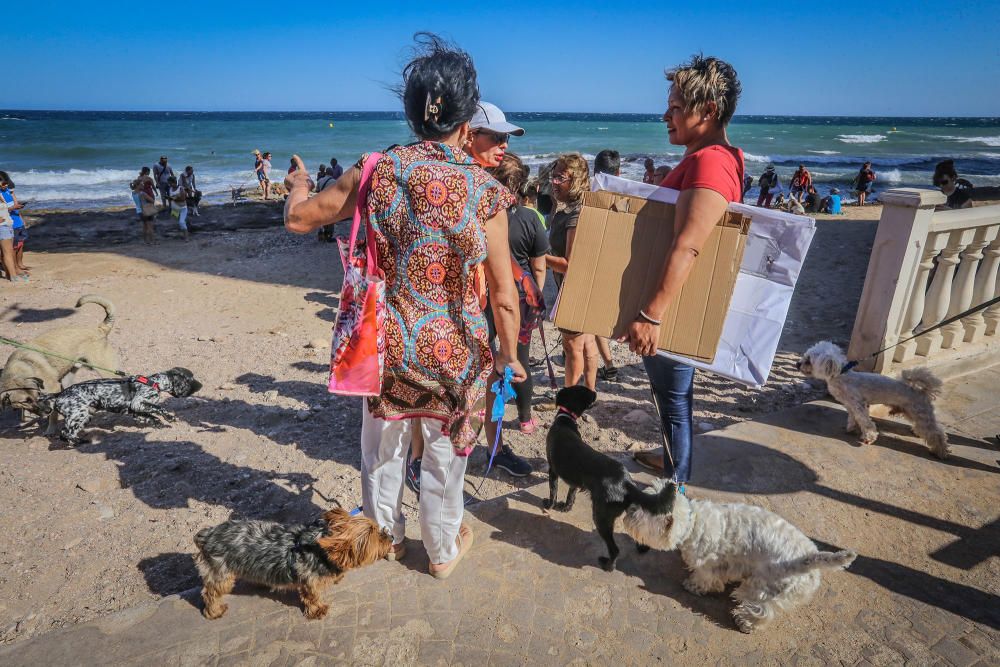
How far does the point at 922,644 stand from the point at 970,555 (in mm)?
A: 811

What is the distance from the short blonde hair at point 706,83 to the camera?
2.38 metres

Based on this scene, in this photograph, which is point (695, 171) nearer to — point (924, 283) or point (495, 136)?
point (495, 136)

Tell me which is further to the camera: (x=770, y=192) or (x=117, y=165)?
(x=117, y=165)

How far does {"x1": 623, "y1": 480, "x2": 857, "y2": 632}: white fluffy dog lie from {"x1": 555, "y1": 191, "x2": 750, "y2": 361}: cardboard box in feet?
2.35

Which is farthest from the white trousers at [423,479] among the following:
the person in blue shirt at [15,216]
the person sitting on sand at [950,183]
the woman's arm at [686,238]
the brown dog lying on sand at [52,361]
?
the person sitting on sand at [950,183]

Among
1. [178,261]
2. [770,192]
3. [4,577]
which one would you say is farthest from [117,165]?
[4,577]

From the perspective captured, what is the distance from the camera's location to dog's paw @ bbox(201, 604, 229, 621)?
7.88ft

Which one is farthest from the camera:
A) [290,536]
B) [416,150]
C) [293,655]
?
[290,536]

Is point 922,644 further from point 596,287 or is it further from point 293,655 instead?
point 293,655

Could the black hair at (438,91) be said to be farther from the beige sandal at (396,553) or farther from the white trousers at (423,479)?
the beige sandal at (396,553)

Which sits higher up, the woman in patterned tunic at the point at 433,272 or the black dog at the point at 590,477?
the woman in patterned tunic at the point at 433,272

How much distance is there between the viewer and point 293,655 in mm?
2230

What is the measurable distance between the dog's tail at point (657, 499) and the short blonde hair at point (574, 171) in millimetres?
2274

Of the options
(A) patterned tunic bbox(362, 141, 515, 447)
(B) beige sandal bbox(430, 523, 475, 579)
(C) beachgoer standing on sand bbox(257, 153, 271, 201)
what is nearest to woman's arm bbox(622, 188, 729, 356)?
(A) patterned tunic bbox(362, 141, 515, 447)
